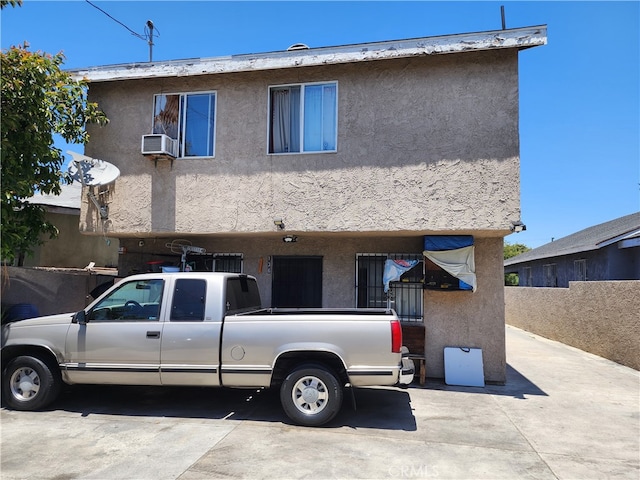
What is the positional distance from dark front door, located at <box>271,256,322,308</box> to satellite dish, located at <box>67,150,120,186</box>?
369cm

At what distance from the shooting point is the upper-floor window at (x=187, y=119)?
369 inches

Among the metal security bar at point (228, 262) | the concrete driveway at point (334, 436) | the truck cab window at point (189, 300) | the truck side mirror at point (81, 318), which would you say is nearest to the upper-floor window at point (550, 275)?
the concrete driveway at point (334, 436)

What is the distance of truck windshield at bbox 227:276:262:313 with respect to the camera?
664cm

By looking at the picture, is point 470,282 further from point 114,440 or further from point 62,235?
point 62,235

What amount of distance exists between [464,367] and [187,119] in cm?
745

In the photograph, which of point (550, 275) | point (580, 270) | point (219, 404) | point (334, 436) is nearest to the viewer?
point (334, 436)

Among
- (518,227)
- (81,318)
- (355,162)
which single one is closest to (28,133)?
(81,318)

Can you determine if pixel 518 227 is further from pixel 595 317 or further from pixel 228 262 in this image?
pixel 595 317

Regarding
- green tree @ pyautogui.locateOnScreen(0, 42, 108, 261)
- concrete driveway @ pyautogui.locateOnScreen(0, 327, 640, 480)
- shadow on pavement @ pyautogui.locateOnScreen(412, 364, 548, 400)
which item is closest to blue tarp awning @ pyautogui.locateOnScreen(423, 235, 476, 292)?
shadow on pavement @ pyautogui.locateOnScreen(412, 364, 548, 400)

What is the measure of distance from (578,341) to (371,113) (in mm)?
10197

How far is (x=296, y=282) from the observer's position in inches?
389

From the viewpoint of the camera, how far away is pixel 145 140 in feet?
29.4

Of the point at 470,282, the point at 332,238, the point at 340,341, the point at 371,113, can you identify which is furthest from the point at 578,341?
the point at 340,341

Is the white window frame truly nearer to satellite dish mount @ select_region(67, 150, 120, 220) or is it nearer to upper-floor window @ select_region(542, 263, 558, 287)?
satellite dish mount @ select_region(67, 150, 120, 220)
